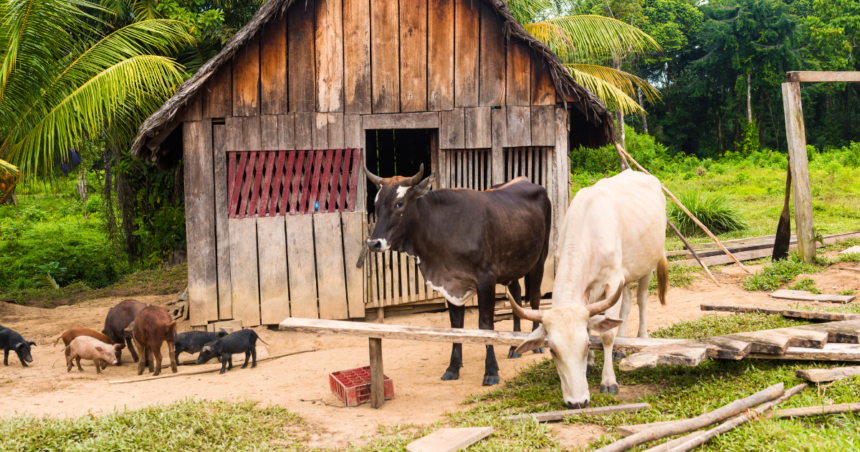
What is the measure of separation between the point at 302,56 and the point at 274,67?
39 centimetres

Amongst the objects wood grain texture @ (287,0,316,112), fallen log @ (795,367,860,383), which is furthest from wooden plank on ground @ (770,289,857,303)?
wood grain texture @ (287,0,316,112)

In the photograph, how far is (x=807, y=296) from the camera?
7840 mm

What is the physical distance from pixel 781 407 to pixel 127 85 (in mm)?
9194

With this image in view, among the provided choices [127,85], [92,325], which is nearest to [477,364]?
[92,325]

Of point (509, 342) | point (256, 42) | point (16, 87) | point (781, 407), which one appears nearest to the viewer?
point (781, 407)

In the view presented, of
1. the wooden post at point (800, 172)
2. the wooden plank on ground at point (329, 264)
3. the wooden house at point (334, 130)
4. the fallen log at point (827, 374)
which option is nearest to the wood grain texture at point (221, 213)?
the wooden house at point (334, 130)

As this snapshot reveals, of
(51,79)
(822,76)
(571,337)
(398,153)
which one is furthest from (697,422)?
(51,79)

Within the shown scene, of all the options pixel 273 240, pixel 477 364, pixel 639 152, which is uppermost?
pixel 639 152

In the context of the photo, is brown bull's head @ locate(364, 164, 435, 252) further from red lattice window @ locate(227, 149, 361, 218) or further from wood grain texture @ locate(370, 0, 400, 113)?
wood grain texture @ locate(370, 0, 400, 113)

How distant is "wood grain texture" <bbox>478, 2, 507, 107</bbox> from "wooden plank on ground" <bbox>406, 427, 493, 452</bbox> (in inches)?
205

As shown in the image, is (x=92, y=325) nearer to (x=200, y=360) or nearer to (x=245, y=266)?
(x=245, y=266)

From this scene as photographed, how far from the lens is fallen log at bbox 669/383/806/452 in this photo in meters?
3.71

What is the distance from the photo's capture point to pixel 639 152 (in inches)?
1086

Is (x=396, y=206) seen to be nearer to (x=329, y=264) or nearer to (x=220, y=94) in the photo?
(x=329, y=264)
